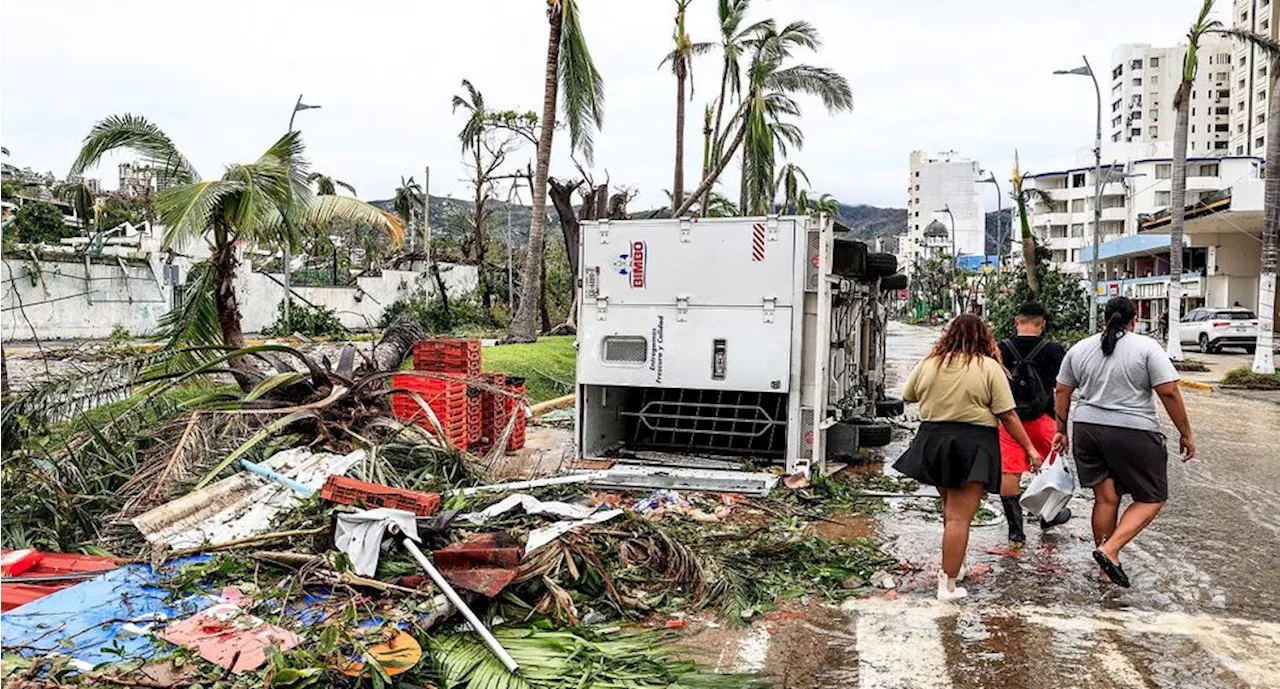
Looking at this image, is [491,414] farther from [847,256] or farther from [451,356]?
[847,256]

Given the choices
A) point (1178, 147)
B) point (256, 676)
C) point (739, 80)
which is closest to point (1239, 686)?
point (256, 676)

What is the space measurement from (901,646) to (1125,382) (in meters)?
2.27

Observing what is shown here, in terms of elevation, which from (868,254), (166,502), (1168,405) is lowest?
(166,502)

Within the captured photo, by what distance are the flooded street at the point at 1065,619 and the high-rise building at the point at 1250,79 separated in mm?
73861

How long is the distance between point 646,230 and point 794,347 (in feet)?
5.81

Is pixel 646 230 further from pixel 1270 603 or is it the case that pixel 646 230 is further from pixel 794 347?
pixel 1270 603

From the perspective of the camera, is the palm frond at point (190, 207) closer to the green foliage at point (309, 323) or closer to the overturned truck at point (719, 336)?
the overturned truck at point (719, 336)

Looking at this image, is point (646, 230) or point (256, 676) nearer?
point (256, 676)

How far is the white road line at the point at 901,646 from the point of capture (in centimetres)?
459

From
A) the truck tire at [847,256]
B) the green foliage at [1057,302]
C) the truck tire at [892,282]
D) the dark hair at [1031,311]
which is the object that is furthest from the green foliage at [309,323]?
the dark hair at [1031,311]

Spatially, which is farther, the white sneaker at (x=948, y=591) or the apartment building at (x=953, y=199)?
the apartment building at (x=953, y=199)

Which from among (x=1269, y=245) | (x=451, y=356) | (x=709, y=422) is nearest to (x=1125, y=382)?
(x=709, y=422)

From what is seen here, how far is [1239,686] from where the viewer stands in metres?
4.44

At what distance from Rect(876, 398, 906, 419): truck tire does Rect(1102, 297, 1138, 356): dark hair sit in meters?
6.52
